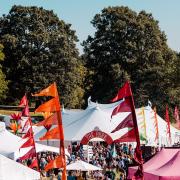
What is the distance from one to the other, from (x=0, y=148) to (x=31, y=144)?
14.9 feet

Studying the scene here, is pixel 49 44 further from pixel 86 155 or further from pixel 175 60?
pixel 86 155

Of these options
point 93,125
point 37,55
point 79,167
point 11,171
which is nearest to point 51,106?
point 11,171

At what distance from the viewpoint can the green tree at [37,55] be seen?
2419 inches

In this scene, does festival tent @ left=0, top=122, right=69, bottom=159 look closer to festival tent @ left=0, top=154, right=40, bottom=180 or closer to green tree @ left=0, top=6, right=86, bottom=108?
festival tent @ left=0, top=154, right=40, bottom=180

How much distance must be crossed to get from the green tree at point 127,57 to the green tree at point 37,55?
2733 millimetres

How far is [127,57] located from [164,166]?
5163 centimetres

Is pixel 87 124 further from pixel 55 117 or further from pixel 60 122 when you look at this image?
pixel 60 122

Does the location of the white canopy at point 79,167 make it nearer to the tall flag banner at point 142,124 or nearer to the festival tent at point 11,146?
the festival tent at point 11,146

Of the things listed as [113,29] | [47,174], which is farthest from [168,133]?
[113,29]

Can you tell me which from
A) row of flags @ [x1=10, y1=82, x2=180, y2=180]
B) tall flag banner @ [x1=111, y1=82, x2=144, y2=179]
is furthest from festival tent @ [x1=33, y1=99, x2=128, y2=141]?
tall flag banner @ [x1=111, y1=82, x2=144, y2=179]

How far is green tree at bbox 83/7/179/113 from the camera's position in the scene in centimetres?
6334

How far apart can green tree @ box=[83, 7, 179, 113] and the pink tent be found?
4717cm

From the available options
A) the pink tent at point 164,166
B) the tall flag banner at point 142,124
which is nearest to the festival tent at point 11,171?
the pink tent at point 164,166

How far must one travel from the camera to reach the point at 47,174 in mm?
30062
